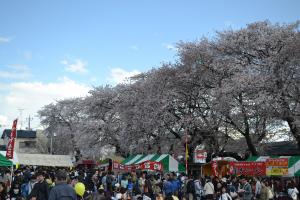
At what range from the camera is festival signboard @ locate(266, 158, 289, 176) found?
19594 mm

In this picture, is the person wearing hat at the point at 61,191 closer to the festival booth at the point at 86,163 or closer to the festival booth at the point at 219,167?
the festival booth at the point at 219,167

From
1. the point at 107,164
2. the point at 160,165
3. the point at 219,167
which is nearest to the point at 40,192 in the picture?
the point at 160,165

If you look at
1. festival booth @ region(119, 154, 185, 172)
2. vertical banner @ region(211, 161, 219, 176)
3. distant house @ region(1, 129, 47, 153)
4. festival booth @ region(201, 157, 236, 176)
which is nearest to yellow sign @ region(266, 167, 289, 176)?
festival booth @ region(201, 157, 236, 176)

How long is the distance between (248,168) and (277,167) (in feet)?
9.18

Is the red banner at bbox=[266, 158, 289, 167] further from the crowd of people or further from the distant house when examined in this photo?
the distant house

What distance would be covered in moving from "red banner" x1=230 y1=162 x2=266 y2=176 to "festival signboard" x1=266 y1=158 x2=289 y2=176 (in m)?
0.93

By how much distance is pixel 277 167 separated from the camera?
65.5 ft

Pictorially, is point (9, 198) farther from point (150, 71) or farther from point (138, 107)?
point (150, 71)

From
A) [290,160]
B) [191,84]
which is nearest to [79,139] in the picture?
[191,84]

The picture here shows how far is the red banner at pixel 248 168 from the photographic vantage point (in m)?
21.5

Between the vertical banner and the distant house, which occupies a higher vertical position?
the distant house

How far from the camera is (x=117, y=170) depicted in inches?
1131

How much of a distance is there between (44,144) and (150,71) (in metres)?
43.9

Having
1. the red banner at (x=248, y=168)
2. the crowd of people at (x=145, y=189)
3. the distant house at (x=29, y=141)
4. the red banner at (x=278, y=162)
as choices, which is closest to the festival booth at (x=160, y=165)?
the crowd of people at (x=145, y=189)
